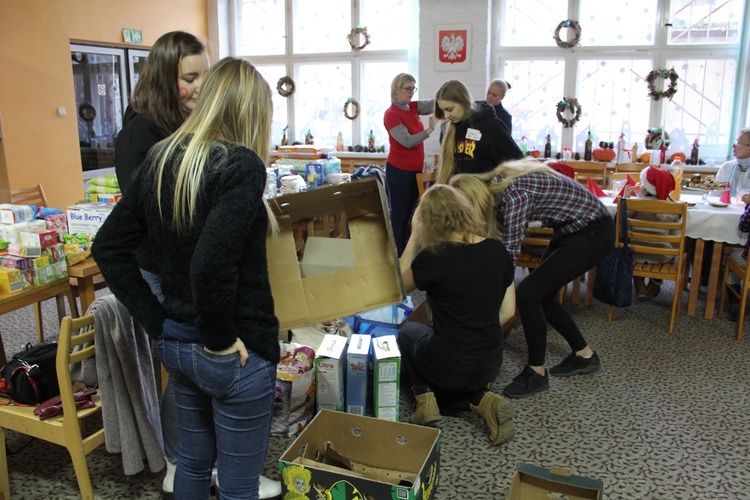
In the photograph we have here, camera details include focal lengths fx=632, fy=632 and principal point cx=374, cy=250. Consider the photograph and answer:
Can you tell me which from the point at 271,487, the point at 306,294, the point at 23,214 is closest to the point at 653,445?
the point at 271,487

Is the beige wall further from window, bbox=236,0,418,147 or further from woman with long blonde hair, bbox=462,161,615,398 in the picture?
woman with long blonde hair, bbox=462,161,615,398

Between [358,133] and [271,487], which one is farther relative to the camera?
[358,133]

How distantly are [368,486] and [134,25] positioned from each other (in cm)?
602

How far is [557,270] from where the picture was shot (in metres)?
2.84

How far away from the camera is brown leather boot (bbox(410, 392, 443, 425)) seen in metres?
2.57

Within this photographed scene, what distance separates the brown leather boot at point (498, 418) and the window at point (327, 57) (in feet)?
17.1

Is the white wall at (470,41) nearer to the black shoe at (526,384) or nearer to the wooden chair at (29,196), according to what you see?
the wooden chair at (29,196)

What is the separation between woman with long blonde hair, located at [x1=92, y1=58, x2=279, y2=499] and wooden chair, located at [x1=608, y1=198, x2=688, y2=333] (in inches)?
108

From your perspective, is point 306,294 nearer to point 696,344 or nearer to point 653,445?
point 653,445

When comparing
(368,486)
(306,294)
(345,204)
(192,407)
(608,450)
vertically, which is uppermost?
(345,204)

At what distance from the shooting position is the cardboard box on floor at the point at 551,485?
1.85 meters

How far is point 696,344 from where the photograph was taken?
354cm

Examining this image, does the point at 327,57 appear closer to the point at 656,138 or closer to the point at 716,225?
the point at 656,138

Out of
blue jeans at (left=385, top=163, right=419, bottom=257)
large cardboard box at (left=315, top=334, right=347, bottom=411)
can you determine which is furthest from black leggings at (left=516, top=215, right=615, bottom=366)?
blue jeans at (left=385, top=163, right=419, bottom=257)
